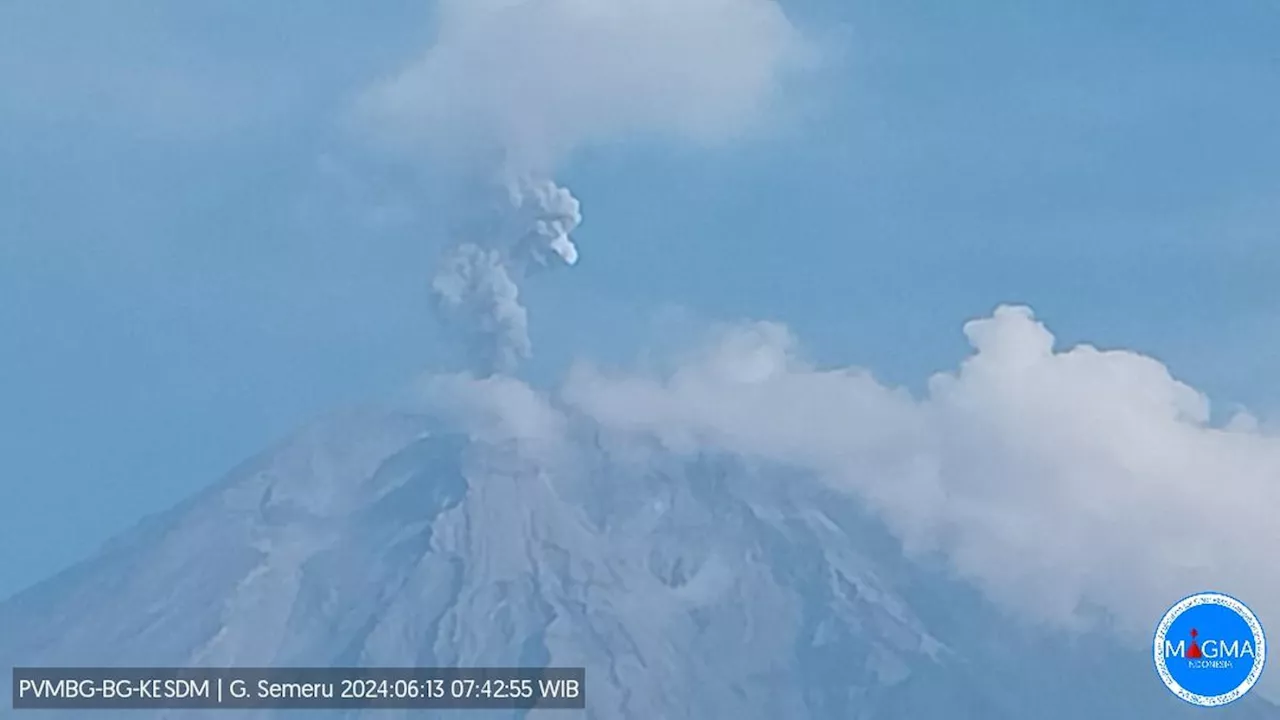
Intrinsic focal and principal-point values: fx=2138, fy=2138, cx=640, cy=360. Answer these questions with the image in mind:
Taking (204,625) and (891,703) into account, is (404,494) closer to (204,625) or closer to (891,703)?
(204,625)

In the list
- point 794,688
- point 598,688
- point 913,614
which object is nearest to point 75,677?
point 598,688

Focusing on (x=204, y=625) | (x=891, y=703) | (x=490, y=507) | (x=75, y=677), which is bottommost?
(x=75, y=677)

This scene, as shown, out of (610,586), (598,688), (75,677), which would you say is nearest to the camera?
(75,677)

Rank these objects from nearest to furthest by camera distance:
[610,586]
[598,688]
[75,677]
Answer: [75,677]
[598,688]
[610,586]

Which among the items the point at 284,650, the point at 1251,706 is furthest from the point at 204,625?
the point at 1251,706

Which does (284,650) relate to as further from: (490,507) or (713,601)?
(713,601)

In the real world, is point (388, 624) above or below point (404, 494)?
below

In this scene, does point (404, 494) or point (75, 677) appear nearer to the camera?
point (75, 677)

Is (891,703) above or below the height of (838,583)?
below

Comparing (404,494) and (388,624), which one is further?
(404,494)
